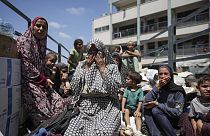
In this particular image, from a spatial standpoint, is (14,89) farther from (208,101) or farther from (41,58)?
(208,101)

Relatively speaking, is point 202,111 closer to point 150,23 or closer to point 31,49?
point 31,49

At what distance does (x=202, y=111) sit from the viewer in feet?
9.18

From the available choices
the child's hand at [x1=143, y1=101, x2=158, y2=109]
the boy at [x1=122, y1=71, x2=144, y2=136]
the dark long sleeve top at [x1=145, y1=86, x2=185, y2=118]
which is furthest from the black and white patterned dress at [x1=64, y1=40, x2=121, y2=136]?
the boy at [x1=122, y1=71, x2=144, y2=136]

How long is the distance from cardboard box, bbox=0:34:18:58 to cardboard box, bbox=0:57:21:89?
5 cm

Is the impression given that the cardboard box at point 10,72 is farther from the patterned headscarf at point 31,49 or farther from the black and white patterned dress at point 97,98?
the black and white patterned dress at point 97,98

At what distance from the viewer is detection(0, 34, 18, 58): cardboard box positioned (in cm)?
247

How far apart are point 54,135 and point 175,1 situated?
79.7 feet

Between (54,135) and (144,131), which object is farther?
(144,131)

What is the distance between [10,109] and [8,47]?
62 cm

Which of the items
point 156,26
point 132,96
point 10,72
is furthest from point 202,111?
point 156,26

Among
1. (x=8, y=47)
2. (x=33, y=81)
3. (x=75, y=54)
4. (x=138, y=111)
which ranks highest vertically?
(x=75, y=54)

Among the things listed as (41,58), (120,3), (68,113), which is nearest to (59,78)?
(41,58)

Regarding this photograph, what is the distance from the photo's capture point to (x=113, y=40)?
106 feet

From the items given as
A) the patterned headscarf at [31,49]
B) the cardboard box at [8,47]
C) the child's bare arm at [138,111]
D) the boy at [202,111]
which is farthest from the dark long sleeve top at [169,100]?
the cardboard box at [8,47]
